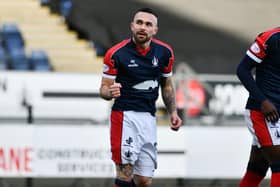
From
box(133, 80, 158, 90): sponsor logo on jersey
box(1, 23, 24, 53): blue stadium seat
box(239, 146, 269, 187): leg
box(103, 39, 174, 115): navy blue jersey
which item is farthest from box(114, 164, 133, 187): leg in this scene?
box(1, 23, 24, 53): blue stadium seat

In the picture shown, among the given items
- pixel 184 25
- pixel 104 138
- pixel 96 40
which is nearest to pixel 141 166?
pixel 104 138

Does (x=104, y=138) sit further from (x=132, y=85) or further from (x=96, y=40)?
(x=96, y=40)

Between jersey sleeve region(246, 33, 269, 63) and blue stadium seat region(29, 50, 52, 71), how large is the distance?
8715 mm

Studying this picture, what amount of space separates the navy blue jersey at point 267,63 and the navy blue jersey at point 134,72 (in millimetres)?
819

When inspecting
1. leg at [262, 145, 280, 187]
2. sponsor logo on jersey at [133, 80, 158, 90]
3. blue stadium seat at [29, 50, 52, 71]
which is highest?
sponsor logo on jersey at [133, 80, 158, 90]

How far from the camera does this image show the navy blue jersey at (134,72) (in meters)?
7.27

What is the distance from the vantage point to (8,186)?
11211 millimetres

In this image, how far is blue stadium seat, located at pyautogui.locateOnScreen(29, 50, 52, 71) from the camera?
1554cm

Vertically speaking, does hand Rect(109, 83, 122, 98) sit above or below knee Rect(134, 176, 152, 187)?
above

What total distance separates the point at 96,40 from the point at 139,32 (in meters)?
11.1

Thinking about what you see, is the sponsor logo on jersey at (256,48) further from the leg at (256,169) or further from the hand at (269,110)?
the leg at (256,169)

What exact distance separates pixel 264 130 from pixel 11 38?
9.63 meters

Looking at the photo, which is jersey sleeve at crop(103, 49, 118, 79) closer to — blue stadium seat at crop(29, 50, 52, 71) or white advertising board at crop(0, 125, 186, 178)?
white advertising board at crop(0, 125, 186, 178)

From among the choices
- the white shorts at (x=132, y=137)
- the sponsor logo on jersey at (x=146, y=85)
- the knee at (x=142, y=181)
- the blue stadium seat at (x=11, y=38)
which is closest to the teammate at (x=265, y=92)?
the sponsor logo on jersey at (x=146, y=85)
